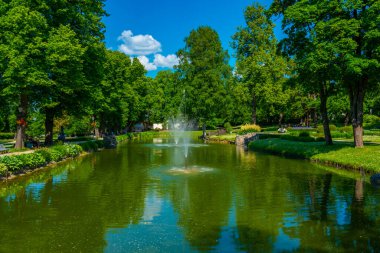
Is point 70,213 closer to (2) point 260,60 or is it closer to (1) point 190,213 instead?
(1) point 190,213

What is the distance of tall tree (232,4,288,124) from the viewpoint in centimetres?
6950

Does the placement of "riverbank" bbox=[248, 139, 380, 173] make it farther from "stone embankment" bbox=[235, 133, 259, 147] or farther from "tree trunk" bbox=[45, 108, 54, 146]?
"tree trunk" bbox=[45, 108, 54, 146]

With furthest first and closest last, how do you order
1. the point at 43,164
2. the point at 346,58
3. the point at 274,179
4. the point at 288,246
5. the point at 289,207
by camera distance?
the point at 43,164
the point at 346,58
the point at 274,179
the point at 289,207
the point at 288,246

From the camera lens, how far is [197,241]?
11141 millimetres

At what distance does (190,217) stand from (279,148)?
2934cm

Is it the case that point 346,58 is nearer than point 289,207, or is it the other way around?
point 289,207

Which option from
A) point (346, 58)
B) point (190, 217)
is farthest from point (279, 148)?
point (190, 217)

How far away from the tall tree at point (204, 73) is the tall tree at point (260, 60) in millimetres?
7214

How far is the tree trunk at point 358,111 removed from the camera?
29969mm

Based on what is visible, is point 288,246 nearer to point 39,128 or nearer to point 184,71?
point 39,128

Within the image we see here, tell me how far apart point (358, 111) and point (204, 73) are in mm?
49614

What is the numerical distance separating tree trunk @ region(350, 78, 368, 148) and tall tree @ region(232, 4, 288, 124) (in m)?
37.5

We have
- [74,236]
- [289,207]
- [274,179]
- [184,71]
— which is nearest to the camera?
[74,236]

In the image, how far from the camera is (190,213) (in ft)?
48.1
